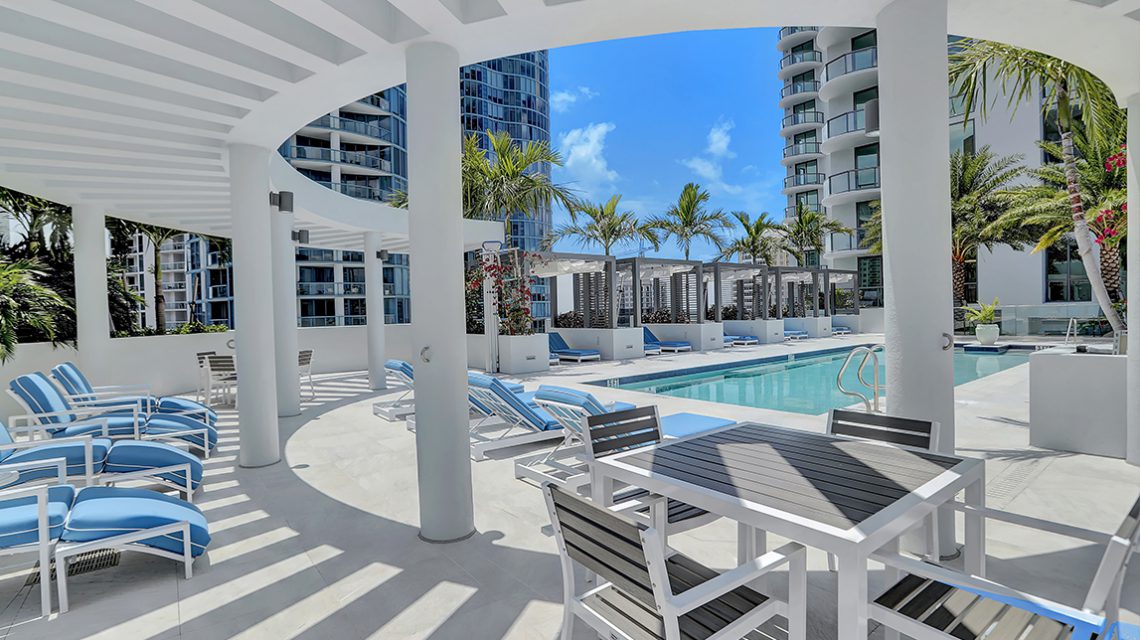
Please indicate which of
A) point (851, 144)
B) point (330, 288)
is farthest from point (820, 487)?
point (330, 288)

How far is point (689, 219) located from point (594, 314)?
9.08 m

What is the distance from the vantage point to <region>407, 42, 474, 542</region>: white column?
366cm

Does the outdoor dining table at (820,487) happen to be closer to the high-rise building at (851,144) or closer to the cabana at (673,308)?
the cabana at (673,308)

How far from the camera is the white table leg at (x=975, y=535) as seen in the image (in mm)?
2471

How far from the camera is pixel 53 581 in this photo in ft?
10.4

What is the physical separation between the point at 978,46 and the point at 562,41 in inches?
187

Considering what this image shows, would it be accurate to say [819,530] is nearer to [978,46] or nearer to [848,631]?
[848,631]

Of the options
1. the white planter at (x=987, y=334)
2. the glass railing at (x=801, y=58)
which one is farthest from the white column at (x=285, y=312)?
the glass railing at (x=801, y=58)

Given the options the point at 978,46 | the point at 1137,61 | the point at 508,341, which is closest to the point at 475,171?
the point at 508,341

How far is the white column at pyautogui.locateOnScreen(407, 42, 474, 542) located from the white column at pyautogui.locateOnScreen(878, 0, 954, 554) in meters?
2.76

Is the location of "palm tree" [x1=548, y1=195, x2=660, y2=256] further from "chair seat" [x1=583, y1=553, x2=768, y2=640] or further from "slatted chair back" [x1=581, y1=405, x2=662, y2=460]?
"chair seat" [x1=583, y1=553, x2=768, y2=640]

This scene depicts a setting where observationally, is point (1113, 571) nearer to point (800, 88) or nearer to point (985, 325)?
point (985, 325)

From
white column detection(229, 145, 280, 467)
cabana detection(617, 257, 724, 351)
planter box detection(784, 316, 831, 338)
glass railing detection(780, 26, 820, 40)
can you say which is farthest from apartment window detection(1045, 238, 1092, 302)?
white column detection(229, 145, 280, 467)

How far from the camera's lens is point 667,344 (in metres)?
18.1
